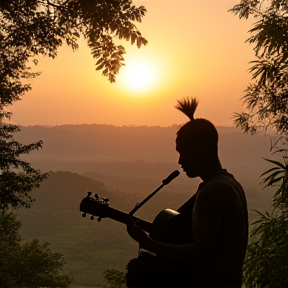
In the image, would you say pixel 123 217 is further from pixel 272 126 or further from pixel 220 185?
pixel 272 126

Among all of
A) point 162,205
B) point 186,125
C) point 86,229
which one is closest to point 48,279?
point 186,125

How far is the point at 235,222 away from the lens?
7.61 feet

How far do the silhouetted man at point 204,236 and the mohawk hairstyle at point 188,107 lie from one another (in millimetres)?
60

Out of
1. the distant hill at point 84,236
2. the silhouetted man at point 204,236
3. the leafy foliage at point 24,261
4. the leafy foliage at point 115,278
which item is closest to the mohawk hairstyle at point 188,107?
the silhouetted man at point 204,236

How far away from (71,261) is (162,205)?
249ft

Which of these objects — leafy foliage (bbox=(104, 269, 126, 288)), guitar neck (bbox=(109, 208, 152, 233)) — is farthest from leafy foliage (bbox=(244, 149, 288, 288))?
leafy foliage (bbox=(104, 269, 126, 288))

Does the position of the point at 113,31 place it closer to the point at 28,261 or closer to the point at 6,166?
the point at 6,166

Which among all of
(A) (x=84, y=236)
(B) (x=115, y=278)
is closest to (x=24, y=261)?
(B) (x=115, y=278)

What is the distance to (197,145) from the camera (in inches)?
96.5

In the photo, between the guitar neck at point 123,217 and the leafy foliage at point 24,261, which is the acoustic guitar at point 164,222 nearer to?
the guitar neck at point 123,217

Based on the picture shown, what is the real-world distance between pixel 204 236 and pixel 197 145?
49cm

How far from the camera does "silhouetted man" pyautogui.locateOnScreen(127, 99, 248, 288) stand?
2248 millimetres

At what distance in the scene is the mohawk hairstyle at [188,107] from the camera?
2707mm

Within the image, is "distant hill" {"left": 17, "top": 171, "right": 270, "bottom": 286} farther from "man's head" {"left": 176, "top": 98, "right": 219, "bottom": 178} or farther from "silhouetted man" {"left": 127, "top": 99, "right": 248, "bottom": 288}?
"man's head" {"left": 176, "top": 98, "right": 219, "bottom": 178}
